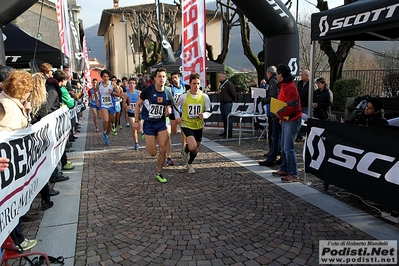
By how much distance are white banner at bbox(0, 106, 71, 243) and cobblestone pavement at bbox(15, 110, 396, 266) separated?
2.39ft

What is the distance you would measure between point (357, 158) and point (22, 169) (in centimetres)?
389

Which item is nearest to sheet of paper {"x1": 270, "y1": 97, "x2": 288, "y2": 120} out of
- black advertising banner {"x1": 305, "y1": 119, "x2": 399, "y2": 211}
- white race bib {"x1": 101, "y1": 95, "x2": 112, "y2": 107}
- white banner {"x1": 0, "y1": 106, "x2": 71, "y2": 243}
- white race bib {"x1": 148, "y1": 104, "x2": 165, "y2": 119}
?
black advertising banner {"x1": 305, "y1": 119, "x2": 399, "y2": 211}

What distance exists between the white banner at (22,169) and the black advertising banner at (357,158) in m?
3.88

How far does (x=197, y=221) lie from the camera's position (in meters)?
4.23

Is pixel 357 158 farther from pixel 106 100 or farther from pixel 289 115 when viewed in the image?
pixel 106 100

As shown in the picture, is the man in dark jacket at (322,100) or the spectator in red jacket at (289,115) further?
the man in dark jacket at (322,100)

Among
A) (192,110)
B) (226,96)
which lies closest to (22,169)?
(192,110)

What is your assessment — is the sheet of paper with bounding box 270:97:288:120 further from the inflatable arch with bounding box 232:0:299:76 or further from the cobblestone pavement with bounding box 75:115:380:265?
the inflatable arch with bounding box 232:0:299:76

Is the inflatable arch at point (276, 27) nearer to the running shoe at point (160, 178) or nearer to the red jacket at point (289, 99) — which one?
the red jacket at point (289, 99)

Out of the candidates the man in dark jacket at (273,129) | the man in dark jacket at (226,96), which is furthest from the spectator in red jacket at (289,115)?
the man in dark jacket at (226,96)

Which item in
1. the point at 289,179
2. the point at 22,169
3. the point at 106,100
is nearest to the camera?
the point at 22,169

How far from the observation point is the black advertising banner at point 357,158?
372 centimetres

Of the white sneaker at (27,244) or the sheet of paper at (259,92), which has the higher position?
the sheet of paper at (259,92)

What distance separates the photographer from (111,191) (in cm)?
546
